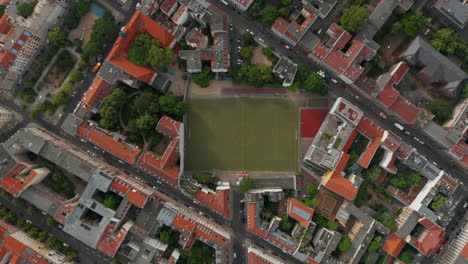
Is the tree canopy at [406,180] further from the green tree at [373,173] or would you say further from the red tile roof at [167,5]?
the red tile roof at [167,5]

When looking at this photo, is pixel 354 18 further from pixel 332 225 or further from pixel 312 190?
pixel 332 225

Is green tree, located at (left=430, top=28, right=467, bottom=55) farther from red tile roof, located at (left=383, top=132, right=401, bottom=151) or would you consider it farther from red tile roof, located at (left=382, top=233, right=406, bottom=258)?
red tile roof, located at (left=382, top=233, right=406, bottom=258)

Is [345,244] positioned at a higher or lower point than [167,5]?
lower

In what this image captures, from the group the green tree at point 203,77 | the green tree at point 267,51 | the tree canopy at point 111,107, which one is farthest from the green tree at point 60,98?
the green tree at point 267,51

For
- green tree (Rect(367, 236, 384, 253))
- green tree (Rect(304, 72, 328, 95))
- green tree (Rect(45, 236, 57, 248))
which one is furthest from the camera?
green tree (Rect(45, 236, 57, 248))

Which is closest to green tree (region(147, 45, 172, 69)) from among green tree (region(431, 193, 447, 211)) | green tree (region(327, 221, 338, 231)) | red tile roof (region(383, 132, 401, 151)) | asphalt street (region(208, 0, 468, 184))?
asphalt street (region(208, 0, 468, 184))

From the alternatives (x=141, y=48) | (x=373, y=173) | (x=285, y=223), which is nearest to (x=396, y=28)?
(x=373, y=173)
